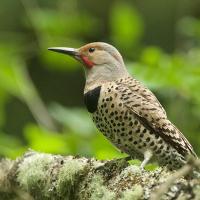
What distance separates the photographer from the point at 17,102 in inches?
375

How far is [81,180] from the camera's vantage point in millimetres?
4332

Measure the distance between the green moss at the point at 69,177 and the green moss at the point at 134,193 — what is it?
0.60m

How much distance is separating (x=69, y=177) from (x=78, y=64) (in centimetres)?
344

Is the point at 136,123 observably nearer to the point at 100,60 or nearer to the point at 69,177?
the point at 69,177

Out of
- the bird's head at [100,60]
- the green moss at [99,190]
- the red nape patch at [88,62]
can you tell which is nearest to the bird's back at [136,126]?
the bird's head at [100,60]

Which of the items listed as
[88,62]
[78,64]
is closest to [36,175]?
[88,62]

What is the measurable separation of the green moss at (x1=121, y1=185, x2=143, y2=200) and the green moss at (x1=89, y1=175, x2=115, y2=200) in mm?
139

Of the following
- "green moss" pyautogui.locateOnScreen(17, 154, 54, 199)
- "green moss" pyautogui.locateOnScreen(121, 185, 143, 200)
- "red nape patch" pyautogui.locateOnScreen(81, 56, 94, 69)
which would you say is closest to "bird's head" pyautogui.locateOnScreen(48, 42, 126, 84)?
"red nape patch" pyautogui.locateOnScreen(81, 56, 94, 69)

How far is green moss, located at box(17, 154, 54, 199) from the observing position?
14.7ft

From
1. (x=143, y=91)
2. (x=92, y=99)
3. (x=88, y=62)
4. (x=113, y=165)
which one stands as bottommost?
(x=113, y=165)

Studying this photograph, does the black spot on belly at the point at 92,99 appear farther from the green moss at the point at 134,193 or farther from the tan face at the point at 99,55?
the green moss at the point at 134,193

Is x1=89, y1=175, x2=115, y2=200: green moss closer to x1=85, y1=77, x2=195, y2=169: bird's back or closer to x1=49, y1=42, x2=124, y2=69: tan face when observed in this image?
x1=85, y1=77, x2=195, y2=169: bird's back

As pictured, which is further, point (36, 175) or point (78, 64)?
point (78, 64)

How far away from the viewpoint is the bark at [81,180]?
3.69m
